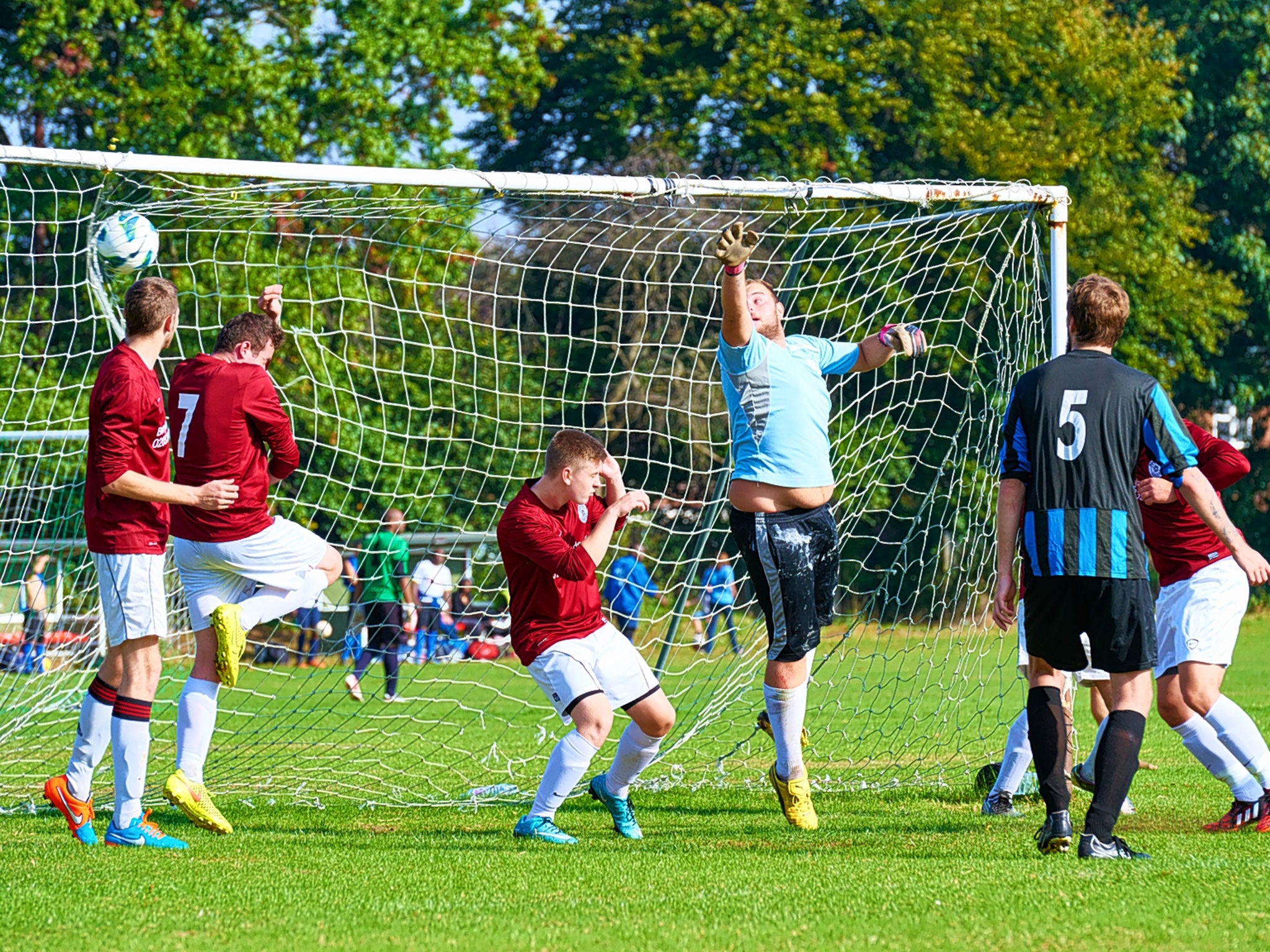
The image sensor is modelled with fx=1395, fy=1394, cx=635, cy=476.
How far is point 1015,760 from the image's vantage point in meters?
5.81

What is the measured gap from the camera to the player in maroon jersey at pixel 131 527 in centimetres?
511

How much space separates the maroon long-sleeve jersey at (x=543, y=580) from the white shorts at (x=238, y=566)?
905 mm

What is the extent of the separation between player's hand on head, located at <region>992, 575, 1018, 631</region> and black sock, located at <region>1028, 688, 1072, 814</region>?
0.97 feet

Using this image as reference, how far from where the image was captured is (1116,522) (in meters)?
4.54

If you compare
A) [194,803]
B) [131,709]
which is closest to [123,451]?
[131,709]

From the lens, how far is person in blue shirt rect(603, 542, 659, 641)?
1075cm

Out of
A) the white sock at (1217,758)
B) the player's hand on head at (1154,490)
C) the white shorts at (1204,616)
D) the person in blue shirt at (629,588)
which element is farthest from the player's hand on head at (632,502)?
the person in blue shirt at (629,588)

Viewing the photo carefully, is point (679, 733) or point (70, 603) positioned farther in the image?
point (70, 603)

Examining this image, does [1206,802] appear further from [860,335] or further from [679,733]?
[860,335]

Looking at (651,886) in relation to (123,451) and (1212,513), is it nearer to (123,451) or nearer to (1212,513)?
(1212,513)

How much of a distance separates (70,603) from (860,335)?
9.49m

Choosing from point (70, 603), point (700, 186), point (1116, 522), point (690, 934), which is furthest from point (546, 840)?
point (70, 603)

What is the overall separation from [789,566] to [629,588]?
23.8ft

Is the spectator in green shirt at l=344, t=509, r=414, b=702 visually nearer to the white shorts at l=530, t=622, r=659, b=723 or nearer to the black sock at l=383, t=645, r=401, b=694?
the black sock at l=383, t=645, r=401, b=694
